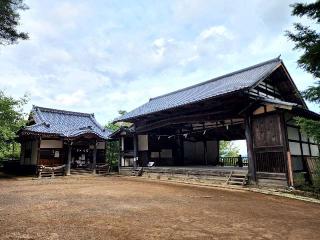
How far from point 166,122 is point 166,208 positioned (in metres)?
10.5

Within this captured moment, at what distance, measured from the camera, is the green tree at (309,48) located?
8547mm

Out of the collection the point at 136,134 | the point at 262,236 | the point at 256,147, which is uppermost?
the point at 136,134

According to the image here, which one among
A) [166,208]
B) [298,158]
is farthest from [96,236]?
[298,158]

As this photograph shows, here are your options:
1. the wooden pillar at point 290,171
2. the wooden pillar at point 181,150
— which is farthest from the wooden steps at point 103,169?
the wooden pillar at point 290,171

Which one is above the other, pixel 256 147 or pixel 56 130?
pixel 56 130

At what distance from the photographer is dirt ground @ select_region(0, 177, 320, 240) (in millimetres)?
5059

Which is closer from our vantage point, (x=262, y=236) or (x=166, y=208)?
(x=262, y=236)

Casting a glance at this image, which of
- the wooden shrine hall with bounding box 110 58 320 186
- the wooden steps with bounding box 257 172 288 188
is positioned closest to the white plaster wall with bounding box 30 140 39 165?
the wooden shrine hall with bounding box 110 58 320 186

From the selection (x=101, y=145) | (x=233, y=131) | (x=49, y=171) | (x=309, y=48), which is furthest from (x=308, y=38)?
(x=101, y=145)

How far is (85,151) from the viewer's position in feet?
82.7

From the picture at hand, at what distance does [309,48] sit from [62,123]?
2130 centimetres

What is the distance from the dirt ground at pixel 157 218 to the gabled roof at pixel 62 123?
464 inches

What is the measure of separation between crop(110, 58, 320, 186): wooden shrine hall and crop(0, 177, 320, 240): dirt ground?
3208 mm

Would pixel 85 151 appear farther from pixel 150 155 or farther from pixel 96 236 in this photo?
pixel 96 236
